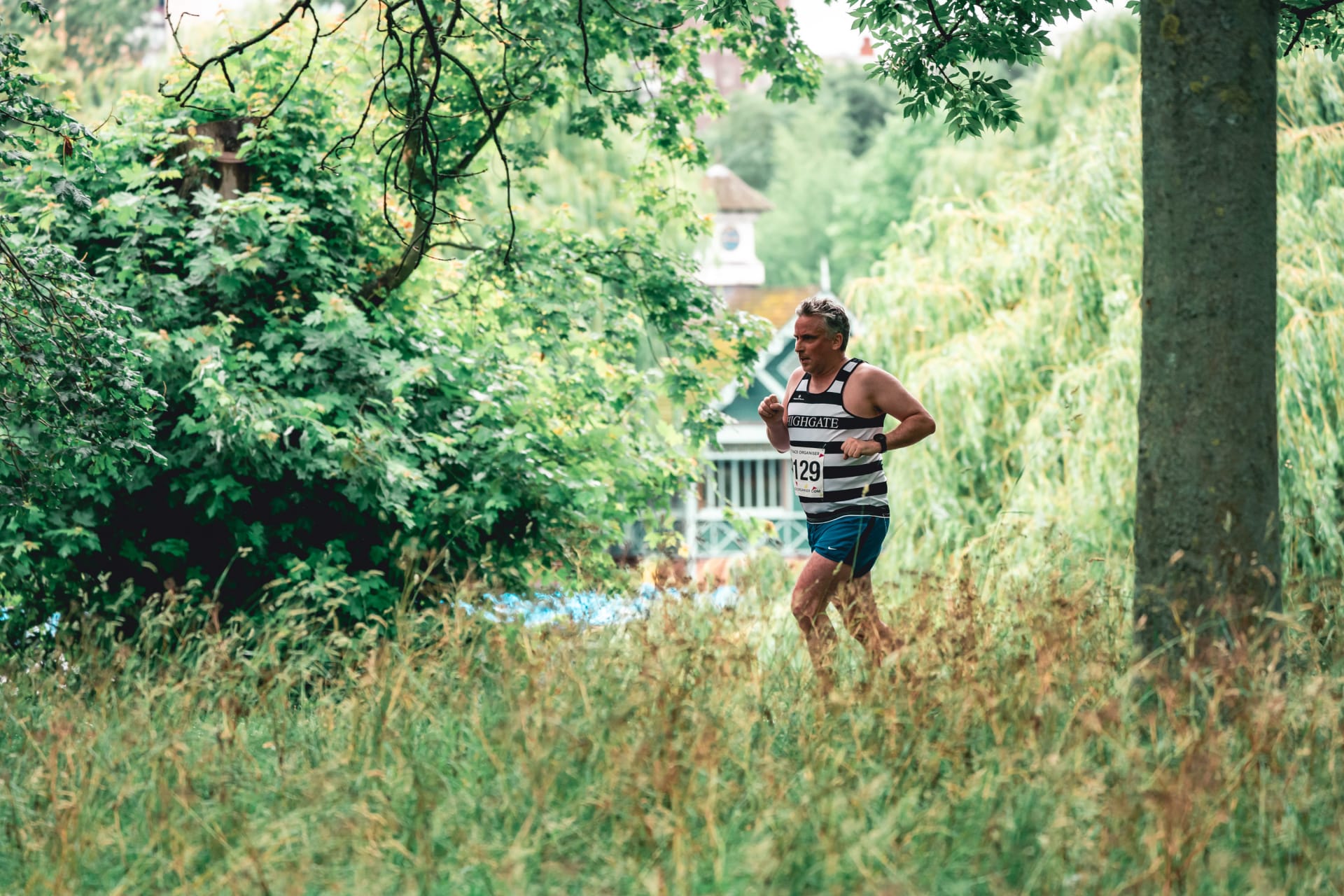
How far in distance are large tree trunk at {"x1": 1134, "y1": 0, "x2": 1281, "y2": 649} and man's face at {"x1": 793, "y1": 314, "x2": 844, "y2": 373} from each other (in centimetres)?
148

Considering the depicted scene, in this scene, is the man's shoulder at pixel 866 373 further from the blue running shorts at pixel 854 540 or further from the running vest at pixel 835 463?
the blue running shorts at pixel 854 540

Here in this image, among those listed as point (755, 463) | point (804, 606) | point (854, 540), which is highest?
point (854, 540)

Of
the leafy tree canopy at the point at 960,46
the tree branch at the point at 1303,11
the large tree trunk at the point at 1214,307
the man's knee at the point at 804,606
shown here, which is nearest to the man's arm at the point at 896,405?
the man's knee at the point at 804,606

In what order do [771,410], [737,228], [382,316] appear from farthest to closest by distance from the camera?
1. [737,228]
2. [382,316]
3. [771,410]

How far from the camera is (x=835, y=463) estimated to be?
5.41 meters

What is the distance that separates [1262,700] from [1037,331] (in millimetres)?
7942

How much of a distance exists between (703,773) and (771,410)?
2544mm

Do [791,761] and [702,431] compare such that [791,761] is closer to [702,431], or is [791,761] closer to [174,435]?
[174,435]

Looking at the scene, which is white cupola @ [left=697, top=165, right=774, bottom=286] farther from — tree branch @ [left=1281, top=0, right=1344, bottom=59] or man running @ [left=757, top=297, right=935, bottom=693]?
man running @ [left=757, top=297, right=935, bottom=693]

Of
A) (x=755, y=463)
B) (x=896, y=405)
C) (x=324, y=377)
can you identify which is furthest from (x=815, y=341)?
(x=755, y=463)

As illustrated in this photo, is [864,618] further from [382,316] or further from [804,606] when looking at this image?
[382,316]

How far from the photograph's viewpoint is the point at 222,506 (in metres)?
7.47

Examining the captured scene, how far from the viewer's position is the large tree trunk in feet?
13.8

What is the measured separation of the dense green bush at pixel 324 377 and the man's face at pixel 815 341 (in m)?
2.06
